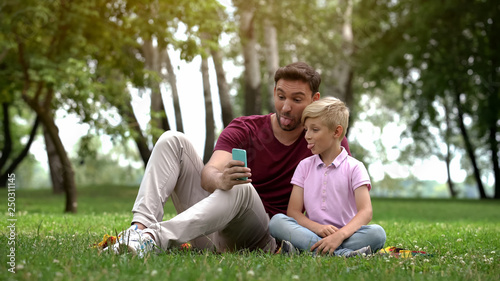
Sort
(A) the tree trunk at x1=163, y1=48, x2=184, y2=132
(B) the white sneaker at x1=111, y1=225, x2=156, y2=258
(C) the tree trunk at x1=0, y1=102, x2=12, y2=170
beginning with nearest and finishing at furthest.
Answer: (B) the white sneaker at x1=111, y1=225, x2=156, y2=258 < (A) the tree trunk at x1=163, y1=48, x2=184, y2=132 < (C) the tree trunk at x1=0, y1=102, x2=12, y2=170

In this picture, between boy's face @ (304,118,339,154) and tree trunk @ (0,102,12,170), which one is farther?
tree trunk @ (0,102,12,170)

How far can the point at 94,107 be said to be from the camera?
11.7 meters

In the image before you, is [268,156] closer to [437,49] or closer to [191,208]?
[191,208]

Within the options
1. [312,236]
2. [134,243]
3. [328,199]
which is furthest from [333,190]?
[134,243]

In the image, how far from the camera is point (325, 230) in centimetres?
402

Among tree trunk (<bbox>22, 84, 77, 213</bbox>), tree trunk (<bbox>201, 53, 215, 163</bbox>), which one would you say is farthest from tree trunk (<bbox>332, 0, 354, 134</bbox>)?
tree trunk (<bbox>22, 84, 77, 213</bbox>)

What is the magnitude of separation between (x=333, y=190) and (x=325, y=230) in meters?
0.33

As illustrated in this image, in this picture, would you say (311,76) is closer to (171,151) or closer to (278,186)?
(278,186)

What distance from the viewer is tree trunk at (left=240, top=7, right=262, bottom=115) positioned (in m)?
17.8

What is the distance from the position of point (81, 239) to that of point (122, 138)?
788 centimetres

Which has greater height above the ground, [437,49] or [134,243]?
[437,49]

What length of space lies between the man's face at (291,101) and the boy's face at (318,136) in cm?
28

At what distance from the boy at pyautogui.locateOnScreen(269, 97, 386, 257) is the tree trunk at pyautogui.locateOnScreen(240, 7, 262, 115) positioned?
13.3 metres

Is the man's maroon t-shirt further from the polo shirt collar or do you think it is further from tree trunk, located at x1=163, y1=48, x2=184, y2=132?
tree trunk, located at x1=163, y1=48, x2=184, y2=132
